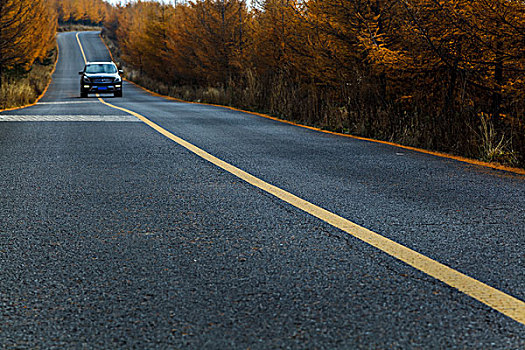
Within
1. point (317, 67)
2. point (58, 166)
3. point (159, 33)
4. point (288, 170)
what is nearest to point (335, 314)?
point (288, 170)

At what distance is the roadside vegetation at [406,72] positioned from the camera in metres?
7.70

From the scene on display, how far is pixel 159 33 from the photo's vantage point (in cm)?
4691

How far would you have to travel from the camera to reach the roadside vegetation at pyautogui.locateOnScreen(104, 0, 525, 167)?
7.70 meters

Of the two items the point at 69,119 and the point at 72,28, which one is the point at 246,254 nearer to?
the point at 69,119

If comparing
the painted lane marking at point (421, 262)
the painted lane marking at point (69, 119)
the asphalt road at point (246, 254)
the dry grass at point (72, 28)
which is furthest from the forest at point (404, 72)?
the dry grass at point (72, 28)

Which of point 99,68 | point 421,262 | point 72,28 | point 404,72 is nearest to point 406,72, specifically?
point 404,72

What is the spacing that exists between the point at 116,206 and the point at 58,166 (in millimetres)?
2306

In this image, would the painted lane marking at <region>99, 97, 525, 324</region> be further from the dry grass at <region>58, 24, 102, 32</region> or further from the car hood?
the dry grass at <region>58, 24, 102, 32</region>

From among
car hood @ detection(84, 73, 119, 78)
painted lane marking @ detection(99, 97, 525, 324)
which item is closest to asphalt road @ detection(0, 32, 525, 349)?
painted lane marking @ detection(99, 97, 525, 324)

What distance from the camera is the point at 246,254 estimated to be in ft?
11.3

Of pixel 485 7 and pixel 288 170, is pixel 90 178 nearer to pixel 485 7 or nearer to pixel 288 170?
pixel 288 170

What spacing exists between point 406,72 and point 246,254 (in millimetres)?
Answer: 7821

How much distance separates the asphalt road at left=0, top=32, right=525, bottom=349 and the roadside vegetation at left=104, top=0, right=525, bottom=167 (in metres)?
1.75

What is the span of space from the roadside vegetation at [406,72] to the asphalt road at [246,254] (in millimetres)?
1753
